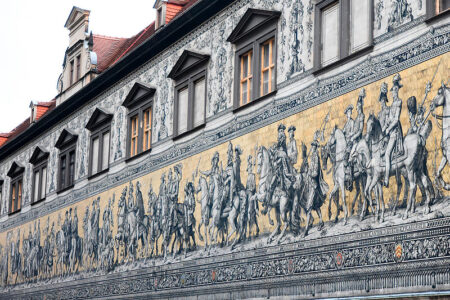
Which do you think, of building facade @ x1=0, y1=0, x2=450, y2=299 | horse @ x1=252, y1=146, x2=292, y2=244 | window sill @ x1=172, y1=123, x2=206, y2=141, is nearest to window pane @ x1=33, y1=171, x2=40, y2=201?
building facade @ x1=0, y1=0, x2=450, y2=299

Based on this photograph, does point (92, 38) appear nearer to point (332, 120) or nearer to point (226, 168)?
point (226, 168)

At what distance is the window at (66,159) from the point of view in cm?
2533

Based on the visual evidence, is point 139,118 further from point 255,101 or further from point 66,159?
point 255,101

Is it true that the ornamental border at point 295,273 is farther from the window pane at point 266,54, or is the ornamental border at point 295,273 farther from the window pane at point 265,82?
the window pane at point 266,54

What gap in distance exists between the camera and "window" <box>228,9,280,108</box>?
1590 centimetres

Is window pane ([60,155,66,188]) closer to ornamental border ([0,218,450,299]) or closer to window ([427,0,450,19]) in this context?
ornamental border ([0,218,450,299])

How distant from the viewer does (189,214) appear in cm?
1802

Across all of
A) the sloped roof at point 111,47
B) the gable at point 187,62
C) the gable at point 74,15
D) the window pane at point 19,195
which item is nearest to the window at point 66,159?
the sloped roof at point 111,47

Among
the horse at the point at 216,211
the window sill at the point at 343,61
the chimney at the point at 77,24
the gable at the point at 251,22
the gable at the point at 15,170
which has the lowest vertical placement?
the horse at the point at 216,211

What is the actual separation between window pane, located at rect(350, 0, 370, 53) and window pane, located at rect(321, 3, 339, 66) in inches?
16.9

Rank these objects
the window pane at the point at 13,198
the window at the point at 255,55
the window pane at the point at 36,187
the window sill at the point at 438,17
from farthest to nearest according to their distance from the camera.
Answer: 1. the window pane at the point at 13,198
2. the window pane at the point at 36,187
3. the window at the point at 255,55
4. the window sill at the point at 438,17

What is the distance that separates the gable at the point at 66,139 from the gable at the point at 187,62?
257 inches

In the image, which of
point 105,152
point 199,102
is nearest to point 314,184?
point 199,102

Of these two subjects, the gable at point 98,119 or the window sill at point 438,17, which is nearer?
the window sill at point 438,17
